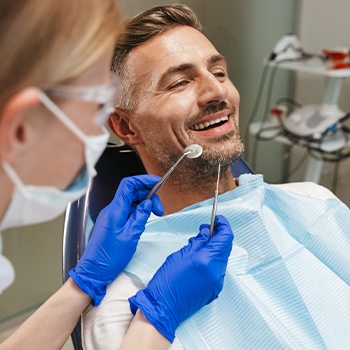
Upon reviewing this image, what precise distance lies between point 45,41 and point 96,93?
97 millimetres

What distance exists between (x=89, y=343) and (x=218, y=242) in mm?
347

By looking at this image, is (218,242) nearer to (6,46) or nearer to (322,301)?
(322,301)

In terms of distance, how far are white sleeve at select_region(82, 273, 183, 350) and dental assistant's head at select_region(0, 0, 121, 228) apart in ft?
1.61

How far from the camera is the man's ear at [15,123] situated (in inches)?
22.5

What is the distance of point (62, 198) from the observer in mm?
720

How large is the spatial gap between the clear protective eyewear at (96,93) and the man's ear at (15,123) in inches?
1.3

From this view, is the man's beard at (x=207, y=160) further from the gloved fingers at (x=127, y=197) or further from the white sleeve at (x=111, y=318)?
the white sleeve at (x=111, y=318)

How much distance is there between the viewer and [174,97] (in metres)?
1.42

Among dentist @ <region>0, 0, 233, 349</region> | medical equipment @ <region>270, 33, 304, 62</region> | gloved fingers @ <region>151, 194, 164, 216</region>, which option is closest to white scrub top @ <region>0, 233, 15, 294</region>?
dentist @ <region>0, 0, 233, 349</region>

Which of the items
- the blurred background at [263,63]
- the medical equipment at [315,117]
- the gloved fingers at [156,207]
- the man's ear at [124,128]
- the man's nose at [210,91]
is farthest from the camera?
the medical equipment at [315,117]

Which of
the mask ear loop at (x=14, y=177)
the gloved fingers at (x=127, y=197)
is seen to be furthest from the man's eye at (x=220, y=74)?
the mask ear loop at (x=14, y=177)

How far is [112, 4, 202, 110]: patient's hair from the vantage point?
1.47 metres

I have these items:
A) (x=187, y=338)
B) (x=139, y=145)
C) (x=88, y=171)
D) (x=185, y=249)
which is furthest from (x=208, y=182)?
(x=88, y=171)

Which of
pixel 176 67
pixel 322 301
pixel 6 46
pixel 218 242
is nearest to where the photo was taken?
pixel 6 46
